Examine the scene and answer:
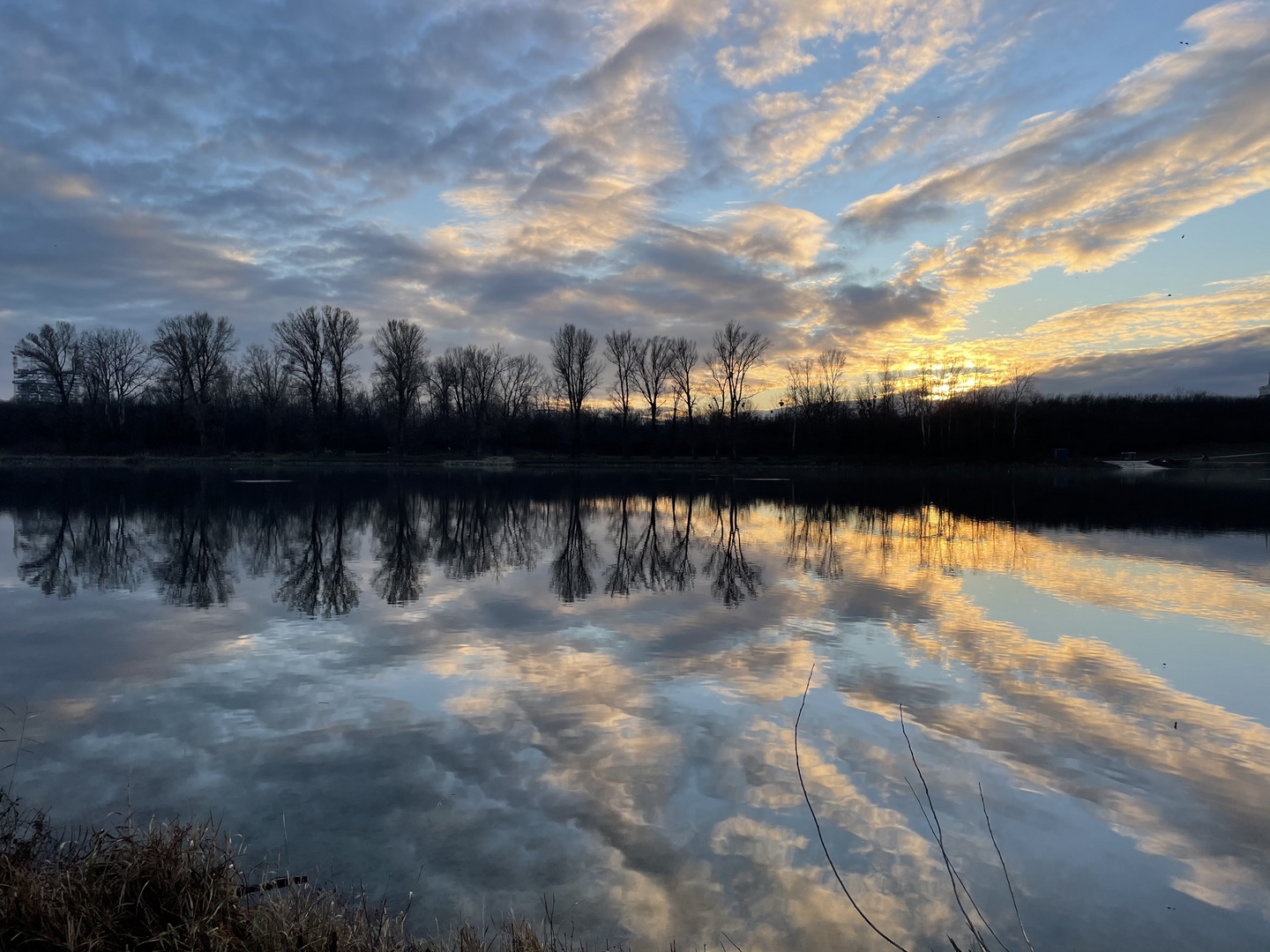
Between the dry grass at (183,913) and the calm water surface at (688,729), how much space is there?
39 cm

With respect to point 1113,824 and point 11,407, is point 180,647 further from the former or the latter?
point 11,407

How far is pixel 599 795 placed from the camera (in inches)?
176

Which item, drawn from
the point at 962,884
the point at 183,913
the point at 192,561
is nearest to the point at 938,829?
the point at 962,884

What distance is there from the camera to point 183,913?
286 centimetres

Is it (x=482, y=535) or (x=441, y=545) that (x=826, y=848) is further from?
A: (x=482, y=535)

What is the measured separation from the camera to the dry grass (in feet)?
8.76

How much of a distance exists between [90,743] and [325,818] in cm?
232

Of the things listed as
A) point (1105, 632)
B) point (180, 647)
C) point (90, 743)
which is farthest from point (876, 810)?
point (180, 647)

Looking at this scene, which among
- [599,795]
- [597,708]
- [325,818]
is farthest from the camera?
[597,708]

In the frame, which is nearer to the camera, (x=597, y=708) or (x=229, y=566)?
(x=597, y=708)

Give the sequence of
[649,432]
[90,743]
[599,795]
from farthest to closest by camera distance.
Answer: [649,432], [90,743], [599,795]

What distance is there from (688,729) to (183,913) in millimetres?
3446

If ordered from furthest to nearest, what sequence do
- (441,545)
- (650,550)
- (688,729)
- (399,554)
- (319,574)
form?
(441,545) < (650,550) < (399,554) < (319,574) < (688,729)

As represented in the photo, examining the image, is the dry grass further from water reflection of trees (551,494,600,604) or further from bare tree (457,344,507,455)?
bare tree (457,344,507,455)
